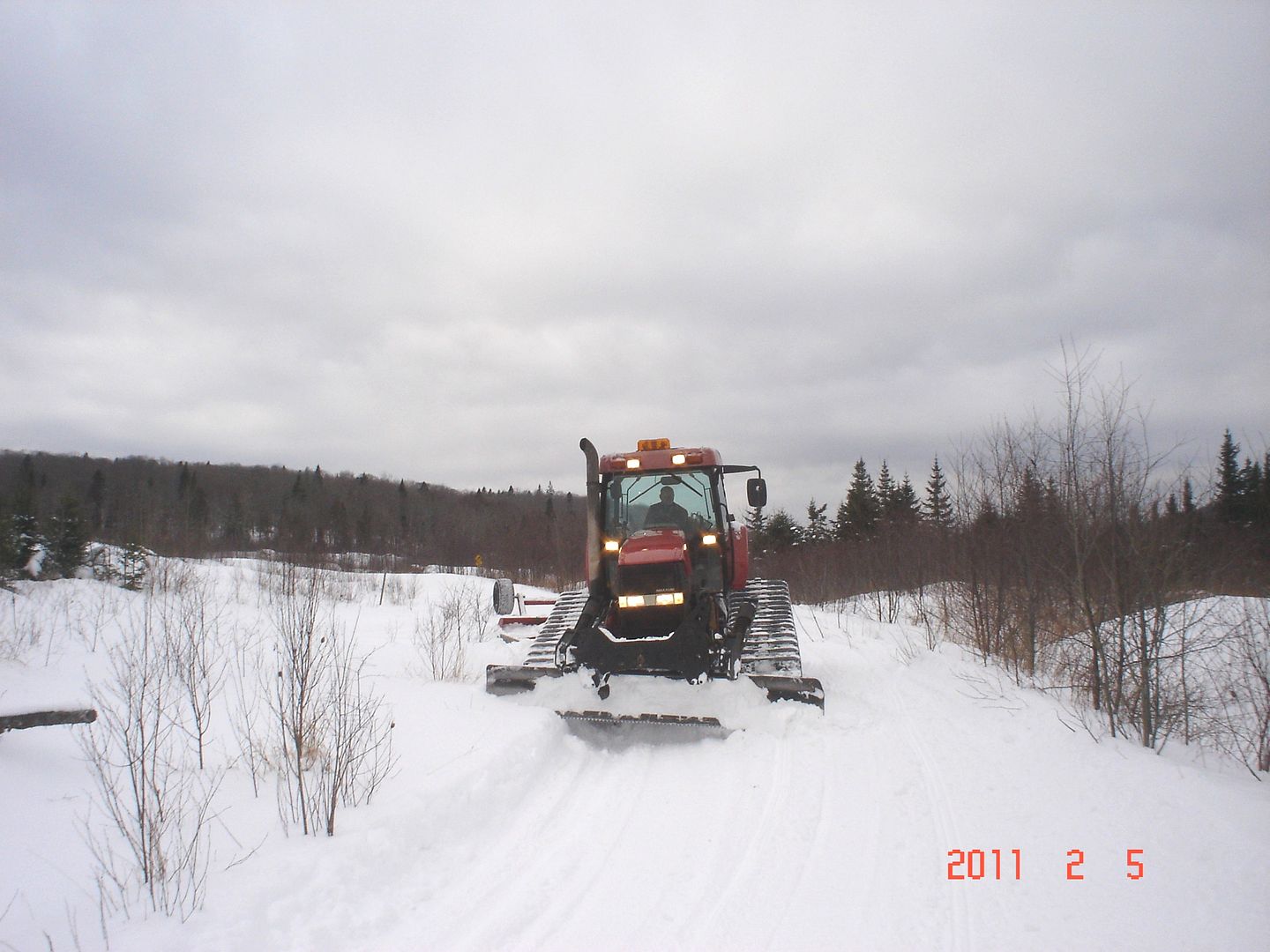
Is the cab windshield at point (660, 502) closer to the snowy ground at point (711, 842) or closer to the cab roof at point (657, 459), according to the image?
the cab roof at point (657, 459)

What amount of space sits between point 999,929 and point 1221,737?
166 inches

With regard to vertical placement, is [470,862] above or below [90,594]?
below

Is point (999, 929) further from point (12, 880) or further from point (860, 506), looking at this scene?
point (860, 506)

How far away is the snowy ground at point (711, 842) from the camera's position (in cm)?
324

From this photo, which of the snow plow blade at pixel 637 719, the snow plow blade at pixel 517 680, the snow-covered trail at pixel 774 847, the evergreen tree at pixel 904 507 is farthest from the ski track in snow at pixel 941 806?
the evergreen tree at pixel 904 507

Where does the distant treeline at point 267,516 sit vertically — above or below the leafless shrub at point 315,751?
above

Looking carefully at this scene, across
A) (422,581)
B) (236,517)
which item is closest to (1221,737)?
(422,581)

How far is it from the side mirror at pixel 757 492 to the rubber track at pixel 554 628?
104 inches

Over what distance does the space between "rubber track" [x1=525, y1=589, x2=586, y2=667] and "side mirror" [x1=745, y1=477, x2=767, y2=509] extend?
2638 millimetres

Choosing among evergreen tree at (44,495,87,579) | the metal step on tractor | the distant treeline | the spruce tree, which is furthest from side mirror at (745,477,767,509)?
the spruce tree

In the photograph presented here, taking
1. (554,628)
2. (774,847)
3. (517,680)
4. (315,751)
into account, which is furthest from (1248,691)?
(315,751)

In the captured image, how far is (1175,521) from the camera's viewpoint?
589 centimetres

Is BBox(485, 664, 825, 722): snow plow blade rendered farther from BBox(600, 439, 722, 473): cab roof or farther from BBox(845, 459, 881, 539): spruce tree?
BBox(845, 459, 881, 539): spruce tree

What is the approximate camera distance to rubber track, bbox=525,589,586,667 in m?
7.85
